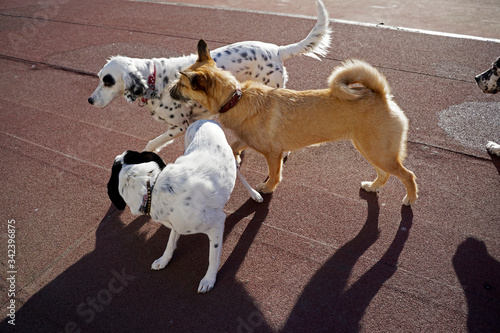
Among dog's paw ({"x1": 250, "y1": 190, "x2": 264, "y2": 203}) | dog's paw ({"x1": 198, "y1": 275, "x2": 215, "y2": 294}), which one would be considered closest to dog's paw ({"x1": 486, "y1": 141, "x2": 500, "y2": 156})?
dog's paw ({"x1": 250, "y1": 190, "x2": 264, "y2": 203})

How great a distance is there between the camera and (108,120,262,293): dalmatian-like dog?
10.5 ft

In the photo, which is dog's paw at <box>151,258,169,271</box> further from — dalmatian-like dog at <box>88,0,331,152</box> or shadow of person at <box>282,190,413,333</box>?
dalmatian-like dog at <box>88,0,331,152</box>

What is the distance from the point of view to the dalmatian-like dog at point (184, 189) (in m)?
3.20

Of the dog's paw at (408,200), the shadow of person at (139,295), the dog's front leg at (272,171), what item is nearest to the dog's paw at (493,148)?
the dog's paw at (408,200)

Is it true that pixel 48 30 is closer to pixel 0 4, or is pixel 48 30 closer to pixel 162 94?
pixel 0 4

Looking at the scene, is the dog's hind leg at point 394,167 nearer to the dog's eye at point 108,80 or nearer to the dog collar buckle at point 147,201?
the dog collar buckle at point 147,201

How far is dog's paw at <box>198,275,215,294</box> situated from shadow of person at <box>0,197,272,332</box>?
5cm

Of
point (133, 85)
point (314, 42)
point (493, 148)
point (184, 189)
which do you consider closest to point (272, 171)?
point (184, 189)

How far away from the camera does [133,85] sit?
458cm

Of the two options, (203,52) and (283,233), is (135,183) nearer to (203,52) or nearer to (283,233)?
(283,233)

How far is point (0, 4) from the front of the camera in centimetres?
1359

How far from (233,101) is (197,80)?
0.45 metres

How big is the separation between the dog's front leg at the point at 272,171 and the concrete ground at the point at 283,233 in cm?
19

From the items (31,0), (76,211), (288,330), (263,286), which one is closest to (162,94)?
(76,211)
